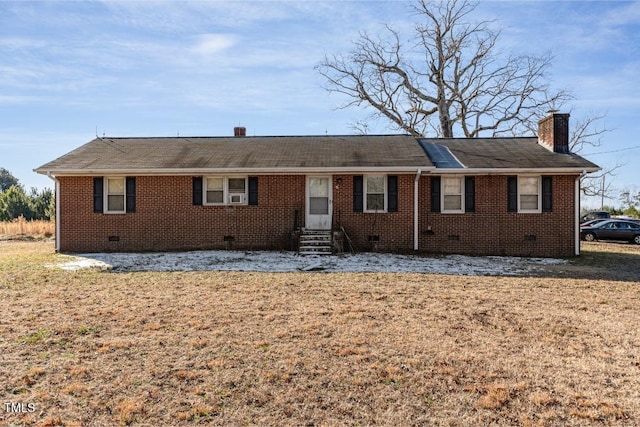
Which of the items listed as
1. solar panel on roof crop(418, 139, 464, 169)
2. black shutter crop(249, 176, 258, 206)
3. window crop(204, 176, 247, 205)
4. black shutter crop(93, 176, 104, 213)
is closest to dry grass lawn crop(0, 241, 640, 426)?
black shutter crop(249, 176, 258, 206)

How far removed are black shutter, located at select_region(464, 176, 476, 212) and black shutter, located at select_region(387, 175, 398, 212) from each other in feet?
7.71

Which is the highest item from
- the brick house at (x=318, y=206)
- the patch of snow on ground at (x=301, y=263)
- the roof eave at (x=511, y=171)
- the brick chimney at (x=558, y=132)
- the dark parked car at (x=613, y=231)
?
the brick chimney at (x=558, y=132)

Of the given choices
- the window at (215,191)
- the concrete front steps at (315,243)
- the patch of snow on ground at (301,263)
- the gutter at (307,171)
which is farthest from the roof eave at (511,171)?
the window at (215,191)

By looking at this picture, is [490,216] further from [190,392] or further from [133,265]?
[190,392]

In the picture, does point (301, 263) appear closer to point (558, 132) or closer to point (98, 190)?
point (98, 190)

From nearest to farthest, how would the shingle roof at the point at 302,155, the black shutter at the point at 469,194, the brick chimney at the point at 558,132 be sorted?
the shingle roof at the point at 302,155, the black shutter at the point at 469,194, the brick chimney at the point at 558,132

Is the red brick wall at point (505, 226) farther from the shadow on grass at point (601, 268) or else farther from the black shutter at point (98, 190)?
the black shutter at point (98, 190)

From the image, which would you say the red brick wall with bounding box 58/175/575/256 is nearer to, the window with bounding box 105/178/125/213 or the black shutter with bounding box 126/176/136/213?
the black shutter with bounding box 126/176/136/213

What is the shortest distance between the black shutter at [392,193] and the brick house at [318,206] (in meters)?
0.03

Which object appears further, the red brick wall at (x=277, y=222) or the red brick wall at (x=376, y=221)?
the red brick wall at (x=277, y=222)

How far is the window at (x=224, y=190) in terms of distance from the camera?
1473 centimetres

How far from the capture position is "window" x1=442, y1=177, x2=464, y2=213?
1473 centimetres

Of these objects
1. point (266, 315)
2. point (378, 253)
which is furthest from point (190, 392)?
point (378, 253)

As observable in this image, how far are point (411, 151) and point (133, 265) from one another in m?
9.74
